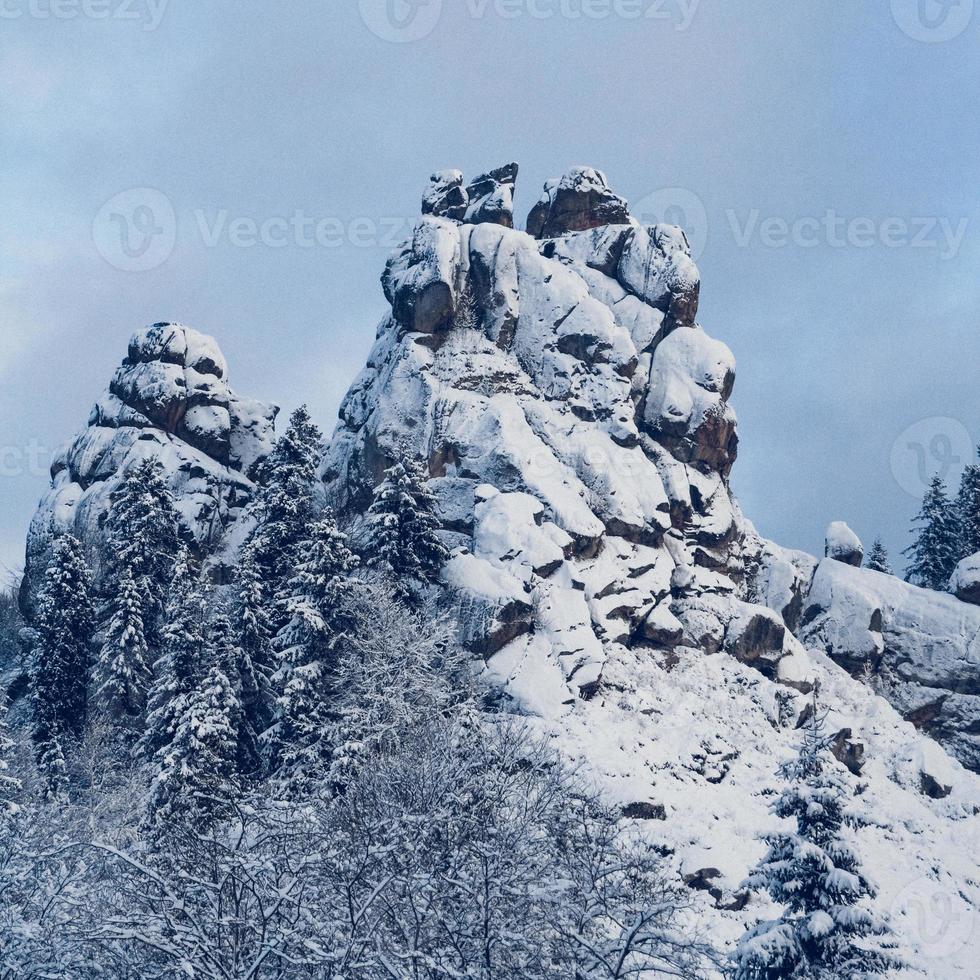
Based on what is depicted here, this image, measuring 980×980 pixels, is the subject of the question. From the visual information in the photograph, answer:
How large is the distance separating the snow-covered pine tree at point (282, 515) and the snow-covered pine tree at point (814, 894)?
2048 cm

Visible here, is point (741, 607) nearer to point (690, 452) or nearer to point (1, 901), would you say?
point (690, 452)

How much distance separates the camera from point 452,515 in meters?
39.6

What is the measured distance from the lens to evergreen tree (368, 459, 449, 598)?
35000mm

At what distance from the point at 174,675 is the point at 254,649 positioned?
305 cm

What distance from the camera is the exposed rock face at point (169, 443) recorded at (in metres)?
45.9

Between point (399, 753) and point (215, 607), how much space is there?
12.3 m

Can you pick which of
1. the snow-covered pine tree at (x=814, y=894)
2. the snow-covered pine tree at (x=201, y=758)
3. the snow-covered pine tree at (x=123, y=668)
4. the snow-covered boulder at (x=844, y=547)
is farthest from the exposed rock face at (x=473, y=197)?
the snow-covered pine tree at (x=814, y=894)

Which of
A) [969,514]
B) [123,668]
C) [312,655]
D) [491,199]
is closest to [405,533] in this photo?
[312,655]

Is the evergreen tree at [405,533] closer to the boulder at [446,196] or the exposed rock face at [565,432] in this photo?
the exposed rock face at [565,432]

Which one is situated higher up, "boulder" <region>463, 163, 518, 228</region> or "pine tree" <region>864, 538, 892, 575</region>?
"boulder" <region>463, 163, 518, 228</region>

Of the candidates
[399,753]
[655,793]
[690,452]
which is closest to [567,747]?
[655,793]

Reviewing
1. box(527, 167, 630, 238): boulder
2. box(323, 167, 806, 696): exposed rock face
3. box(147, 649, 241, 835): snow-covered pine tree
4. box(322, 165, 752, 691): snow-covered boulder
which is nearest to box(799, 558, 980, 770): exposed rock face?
box(323, 167, 806, 696): exposed rock face

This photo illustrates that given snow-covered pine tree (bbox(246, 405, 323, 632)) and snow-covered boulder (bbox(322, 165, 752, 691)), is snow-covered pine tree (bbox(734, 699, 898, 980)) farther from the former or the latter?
snow-covered pine tree (bbox(246, 405, 323, 632))

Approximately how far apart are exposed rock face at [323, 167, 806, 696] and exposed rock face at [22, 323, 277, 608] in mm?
7074
